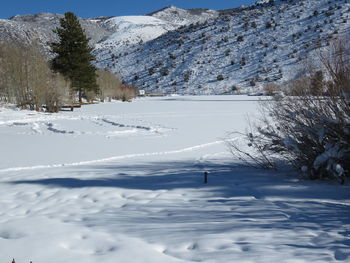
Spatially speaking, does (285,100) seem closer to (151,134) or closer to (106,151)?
(106,151)

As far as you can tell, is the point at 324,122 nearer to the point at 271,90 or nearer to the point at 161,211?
the point at 271,90

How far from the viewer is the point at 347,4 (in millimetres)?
50375

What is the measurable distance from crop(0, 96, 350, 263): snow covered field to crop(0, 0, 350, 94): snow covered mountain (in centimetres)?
3141

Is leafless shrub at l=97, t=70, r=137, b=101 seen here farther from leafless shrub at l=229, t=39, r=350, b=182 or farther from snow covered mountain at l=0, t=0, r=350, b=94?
leafless shrub at l=229, t=39, r=350, b=182

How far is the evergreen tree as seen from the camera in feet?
102

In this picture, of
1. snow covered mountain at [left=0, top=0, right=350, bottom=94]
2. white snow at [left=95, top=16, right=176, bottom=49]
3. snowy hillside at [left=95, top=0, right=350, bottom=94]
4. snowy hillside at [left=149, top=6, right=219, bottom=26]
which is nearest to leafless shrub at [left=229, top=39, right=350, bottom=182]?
snow covered mountain at [left=0, top=0, right=350, bottom=94]

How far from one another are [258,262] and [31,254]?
6.16 ft

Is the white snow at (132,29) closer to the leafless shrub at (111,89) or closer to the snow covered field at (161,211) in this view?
the leafless shrub at (111,89)

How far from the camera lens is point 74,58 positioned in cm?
3153

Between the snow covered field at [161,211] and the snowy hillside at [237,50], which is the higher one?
the snowy hillside at [237,50]

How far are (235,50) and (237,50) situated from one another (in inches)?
12.9

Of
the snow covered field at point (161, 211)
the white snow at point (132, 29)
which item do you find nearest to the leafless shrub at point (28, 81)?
the snow covered field at point (161, 211)

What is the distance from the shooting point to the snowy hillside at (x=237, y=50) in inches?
1695

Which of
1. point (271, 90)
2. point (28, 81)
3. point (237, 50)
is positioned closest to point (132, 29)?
point (237, 50)
